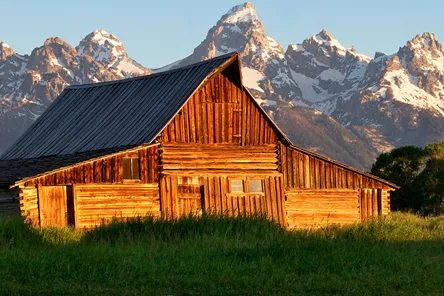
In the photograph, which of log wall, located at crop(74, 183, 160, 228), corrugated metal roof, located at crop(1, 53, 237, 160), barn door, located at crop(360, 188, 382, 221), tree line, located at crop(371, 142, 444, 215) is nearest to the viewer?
log wall, located at crop(74, 183, 160, 228)

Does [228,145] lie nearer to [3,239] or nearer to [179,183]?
[179,183]

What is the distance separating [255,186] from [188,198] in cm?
353

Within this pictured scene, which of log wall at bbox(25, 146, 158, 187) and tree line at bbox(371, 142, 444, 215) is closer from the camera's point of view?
log wall at bbox(25, 146, 158, 187)

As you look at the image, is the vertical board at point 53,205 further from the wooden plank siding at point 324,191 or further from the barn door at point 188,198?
the wooden plank siding at point 324,191

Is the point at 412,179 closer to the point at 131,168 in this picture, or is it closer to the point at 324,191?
the point at 324,191

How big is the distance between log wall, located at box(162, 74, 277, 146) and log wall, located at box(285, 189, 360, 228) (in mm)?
2758

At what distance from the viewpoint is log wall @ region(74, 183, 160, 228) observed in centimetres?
3575

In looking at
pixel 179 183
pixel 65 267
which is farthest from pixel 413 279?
pixel 179 183

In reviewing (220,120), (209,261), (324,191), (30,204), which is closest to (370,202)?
(324,191)

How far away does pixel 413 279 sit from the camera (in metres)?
18.3

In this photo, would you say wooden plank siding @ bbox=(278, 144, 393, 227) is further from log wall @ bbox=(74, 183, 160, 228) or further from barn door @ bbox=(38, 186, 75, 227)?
barn door @ bbox=(38, 186, 75, 227)

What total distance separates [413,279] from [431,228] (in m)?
14.6

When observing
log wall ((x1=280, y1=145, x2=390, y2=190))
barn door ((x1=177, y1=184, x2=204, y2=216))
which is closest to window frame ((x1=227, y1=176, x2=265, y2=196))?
log wall ((x1=280, y1=145, x2=390, y2=190))

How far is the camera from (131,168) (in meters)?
37.1
